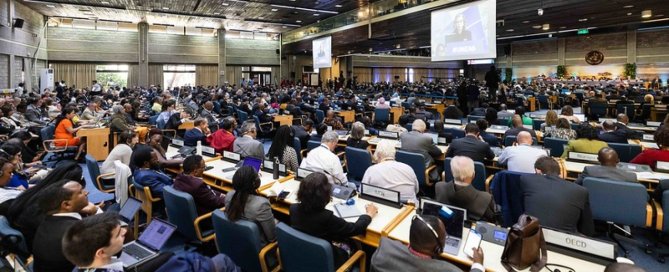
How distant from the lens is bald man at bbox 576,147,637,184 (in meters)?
3.52

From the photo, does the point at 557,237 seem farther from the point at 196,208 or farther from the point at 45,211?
the point at 45,211

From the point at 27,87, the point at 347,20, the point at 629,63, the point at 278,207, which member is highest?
the point at 347,20

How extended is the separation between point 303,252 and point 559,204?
1922 mm

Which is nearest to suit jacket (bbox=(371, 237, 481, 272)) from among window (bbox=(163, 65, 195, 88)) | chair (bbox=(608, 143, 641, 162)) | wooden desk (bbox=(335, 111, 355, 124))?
chair (bbox=(608, 143, 641, 162))

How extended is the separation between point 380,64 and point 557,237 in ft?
94.5

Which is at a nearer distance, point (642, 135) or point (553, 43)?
point (642, 135)

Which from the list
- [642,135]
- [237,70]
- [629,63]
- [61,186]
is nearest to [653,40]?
[629,63]

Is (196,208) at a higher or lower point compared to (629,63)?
lower

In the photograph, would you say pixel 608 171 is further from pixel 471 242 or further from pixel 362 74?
pixel 362 74

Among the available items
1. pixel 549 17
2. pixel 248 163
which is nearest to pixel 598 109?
pixel 549 17

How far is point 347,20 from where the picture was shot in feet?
57.4

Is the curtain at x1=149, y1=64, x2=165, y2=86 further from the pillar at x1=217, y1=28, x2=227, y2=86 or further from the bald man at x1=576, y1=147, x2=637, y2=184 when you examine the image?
the bald man at x1=576, y1=147, x2=637, y2=184

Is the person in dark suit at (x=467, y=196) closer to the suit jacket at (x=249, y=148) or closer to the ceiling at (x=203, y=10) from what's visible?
the suit jacket at (x=249, y=148)

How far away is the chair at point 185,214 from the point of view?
3107 millimetres
